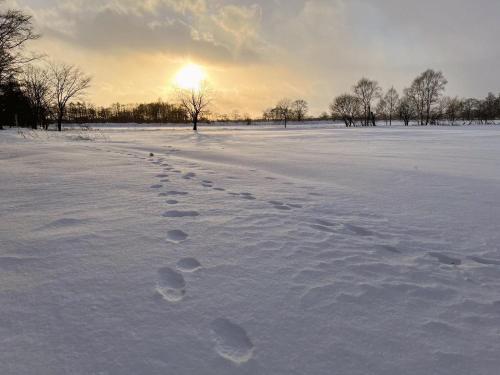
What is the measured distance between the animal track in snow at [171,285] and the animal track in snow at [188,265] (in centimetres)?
7

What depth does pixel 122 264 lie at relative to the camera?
207cm

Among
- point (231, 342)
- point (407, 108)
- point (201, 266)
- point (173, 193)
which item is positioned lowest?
point (231, 342)

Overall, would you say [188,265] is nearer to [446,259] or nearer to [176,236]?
[176,236]

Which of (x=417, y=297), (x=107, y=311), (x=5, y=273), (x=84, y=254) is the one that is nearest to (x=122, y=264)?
(x=84, y=254)

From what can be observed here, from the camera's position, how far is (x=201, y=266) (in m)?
2.10

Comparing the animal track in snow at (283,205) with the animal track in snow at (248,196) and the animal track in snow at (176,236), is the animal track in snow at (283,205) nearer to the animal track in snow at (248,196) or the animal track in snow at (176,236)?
the animal track in snow at (248,196)

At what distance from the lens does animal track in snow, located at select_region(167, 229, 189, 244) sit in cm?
251

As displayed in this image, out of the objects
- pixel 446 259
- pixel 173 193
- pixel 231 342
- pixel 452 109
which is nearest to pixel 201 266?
pixel 231 342

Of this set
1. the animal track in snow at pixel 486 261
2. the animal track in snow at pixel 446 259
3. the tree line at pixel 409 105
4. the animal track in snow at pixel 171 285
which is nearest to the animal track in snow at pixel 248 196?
the animal track in snow at pixel 171 285

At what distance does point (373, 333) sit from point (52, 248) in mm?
2254

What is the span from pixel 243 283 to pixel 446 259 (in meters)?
1.71

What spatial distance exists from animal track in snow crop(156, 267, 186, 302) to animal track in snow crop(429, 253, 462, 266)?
2.02m

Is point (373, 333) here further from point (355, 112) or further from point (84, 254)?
point (355, 112)

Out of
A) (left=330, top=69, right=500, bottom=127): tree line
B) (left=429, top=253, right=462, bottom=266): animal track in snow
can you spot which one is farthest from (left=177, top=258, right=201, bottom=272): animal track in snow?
(left=330, top=69, right=500, bottom=127): tree line
